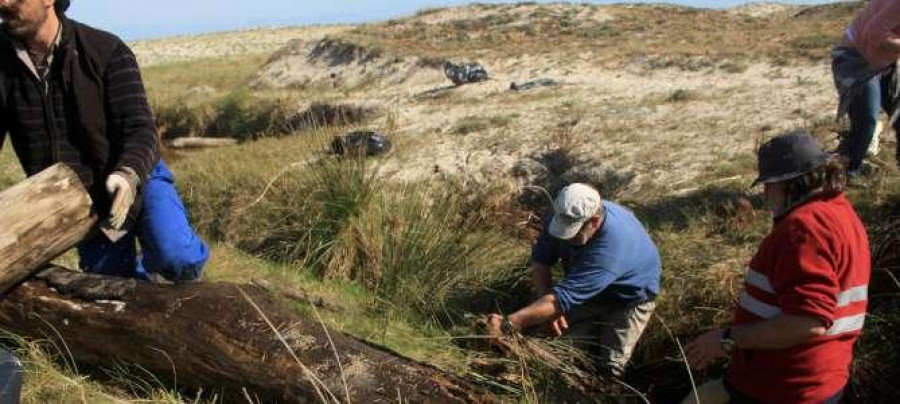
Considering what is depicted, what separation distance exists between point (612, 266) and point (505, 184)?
262cm

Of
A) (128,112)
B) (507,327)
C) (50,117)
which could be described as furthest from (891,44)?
(50,117)

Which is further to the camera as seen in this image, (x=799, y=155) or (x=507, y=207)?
(x=507, y=207)

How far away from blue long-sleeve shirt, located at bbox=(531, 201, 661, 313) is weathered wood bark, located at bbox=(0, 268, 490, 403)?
0.99 metres

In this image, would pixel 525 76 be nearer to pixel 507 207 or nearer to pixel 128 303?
pixel 507 207

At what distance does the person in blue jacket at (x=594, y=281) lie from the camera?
3674mm

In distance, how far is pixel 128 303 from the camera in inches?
124

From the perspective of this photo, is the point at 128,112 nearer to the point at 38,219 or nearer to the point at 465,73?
the point at 38,219

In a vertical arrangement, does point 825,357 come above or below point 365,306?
above

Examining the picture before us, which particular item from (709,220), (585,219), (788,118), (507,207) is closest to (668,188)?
(709,220)

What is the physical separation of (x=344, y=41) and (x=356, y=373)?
52.1 ft

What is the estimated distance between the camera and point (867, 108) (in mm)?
4730

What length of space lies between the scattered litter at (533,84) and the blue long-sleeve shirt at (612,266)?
7.46 metres

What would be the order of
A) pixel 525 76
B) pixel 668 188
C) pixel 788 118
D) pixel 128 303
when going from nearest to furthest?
pixel 128 303 < pixel 668 188 < pixel 788 118 < pixel 525 76

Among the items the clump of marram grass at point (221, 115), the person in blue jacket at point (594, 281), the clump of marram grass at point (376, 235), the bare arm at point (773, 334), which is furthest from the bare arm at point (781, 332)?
the clump of marram grass at point (221, 115)
